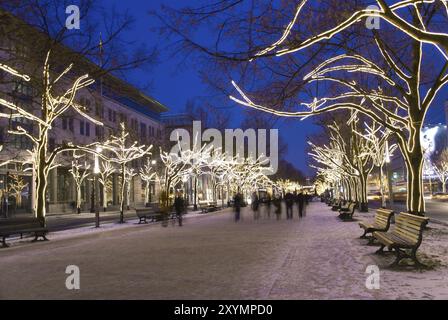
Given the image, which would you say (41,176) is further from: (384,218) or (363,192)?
(363,192)

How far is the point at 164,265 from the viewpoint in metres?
11.7

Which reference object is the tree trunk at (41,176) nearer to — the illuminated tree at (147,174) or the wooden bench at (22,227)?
the wooden bench at (22,227)

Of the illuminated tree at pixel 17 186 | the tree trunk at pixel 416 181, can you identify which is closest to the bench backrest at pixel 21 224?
the tree trunk at pixel 416 181

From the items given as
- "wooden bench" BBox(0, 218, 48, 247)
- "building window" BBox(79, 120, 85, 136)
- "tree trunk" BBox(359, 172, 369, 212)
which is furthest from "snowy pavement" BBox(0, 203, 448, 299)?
"building window" BBox(79, 120, 85, 136)

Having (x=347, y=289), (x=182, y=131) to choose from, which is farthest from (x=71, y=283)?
(x=182, y=131)

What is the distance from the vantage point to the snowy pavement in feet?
27.2

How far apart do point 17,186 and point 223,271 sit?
42573 mm

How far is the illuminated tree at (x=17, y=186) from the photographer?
48.7 meters

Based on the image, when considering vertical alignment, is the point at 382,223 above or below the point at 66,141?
below

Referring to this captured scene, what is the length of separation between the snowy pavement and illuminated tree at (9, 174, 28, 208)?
3358 cm

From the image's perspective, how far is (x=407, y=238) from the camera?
446 inches

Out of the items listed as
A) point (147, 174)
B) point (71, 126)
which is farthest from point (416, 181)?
point (147, 174)
